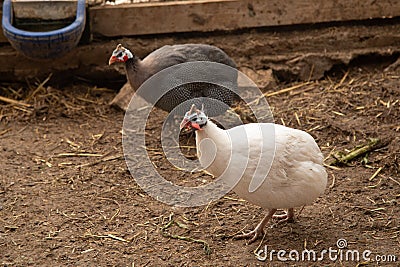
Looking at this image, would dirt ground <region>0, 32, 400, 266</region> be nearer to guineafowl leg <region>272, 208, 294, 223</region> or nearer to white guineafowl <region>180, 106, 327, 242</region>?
guineafowl leg <region>272, 208, 294, 223</region>

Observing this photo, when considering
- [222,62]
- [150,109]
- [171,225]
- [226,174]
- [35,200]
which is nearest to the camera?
[226,174]

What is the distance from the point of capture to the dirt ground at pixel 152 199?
11.1 ft

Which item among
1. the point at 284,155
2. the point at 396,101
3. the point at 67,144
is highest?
the point at 284,155

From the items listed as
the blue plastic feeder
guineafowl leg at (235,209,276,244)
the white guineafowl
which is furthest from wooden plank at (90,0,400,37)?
guineafowl leg at (235,209,276,244)

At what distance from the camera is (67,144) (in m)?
4.63

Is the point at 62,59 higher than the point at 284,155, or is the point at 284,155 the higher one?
the point at 284,155

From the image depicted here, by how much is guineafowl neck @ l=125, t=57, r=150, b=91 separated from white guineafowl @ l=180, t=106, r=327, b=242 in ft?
4.40

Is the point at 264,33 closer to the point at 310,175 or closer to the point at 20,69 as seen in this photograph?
the point at 20,69

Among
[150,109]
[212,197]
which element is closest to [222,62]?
[150,109]

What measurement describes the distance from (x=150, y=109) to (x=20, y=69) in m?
1.20

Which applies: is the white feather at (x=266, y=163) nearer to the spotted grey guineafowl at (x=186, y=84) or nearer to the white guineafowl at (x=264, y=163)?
the white guineafowl at (x=264, y=163)

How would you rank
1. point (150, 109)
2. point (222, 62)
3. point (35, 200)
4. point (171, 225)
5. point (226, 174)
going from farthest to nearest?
point (150, 109) → point (222, 62) → point (35, 200) → point (171, 225) → point (226, 174)

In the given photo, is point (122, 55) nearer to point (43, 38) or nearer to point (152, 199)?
point (43, 38)

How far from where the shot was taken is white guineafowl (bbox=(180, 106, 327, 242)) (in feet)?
10.5
